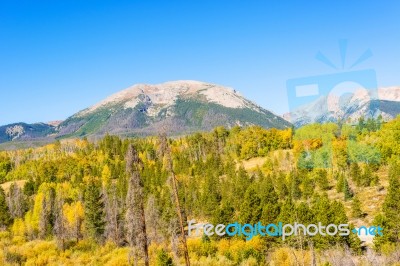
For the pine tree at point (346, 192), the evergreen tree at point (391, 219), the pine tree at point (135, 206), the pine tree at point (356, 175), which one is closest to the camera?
the pine tree at point (135, 206)

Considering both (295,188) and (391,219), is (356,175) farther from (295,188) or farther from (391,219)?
(391,219)

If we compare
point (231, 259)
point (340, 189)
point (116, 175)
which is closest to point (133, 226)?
point (231, 259)

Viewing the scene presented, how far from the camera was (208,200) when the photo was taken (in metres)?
79.8

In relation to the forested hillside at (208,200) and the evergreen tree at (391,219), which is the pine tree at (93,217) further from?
the evergreen tree at (391,219)

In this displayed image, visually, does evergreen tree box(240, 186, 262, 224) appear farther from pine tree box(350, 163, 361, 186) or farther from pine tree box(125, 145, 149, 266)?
pine tree box(350, 163, 361, 186)

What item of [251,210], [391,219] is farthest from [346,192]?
[391,219]

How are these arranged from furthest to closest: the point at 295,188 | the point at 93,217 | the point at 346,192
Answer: the point at 295,188, the point at 346,192, the point at 93,217

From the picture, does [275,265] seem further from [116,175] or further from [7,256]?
[116,175]

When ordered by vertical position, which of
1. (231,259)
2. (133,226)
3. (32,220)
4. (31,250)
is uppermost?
(133,226)

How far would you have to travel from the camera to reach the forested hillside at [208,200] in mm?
32500

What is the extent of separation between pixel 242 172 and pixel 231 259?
173 ft

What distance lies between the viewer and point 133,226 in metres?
21.2

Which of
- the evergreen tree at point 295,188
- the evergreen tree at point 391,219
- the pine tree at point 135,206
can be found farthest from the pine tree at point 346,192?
the pine tree at point 135,206

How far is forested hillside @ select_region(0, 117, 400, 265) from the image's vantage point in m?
32.5
